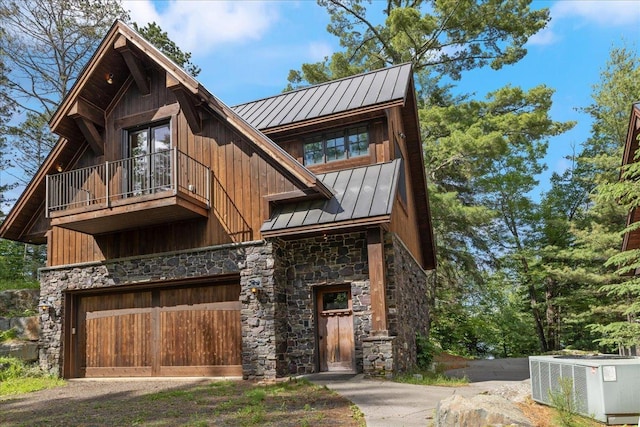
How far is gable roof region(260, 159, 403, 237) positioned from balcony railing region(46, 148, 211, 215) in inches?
87.3

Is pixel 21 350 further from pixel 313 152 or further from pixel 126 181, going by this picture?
pixel 313 152

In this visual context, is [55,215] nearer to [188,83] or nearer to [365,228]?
[188,83]

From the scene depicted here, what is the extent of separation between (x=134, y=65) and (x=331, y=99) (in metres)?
5.03

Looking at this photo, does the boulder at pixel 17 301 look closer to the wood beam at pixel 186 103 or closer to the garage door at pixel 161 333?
the garage door at pixel 161 333

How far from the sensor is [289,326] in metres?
11.2

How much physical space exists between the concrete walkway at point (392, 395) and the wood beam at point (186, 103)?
21.2 feet

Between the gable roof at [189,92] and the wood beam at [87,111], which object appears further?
the wood beam at [87,111]

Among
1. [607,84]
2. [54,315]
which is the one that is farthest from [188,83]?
[607,84]

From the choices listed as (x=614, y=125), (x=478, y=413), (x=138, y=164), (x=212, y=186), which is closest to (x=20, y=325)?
(x=138, y=164)

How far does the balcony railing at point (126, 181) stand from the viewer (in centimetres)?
1217

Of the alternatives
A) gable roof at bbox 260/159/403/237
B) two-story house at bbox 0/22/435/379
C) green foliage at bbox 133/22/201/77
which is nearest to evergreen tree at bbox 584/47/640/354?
two-story house at bbox 0/22/435/379

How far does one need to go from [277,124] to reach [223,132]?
1.39 meters

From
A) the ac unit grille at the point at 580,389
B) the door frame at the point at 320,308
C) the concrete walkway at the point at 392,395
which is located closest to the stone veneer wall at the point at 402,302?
the door frame at the point at 320,308

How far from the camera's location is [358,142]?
40.8 feet
